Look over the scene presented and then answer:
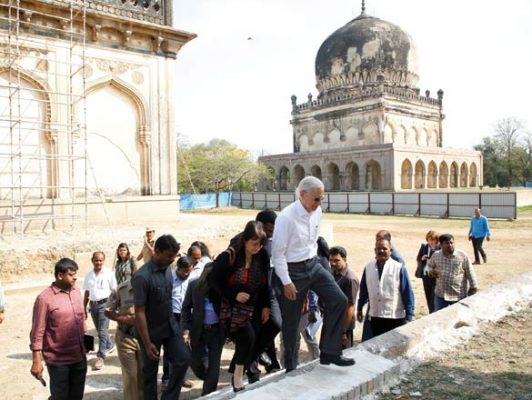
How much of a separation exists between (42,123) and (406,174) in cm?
2979

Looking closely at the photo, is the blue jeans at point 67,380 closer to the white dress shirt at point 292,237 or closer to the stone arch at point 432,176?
the white dress shirt at point 292,237

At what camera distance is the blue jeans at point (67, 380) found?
3465 mm

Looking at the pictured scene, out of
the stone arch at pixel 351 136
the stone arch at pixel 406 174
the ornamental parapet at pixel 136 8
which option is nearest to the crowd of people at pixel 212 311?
the ornamental parapet at pixel 136 8

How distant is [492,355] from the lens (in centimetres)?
446

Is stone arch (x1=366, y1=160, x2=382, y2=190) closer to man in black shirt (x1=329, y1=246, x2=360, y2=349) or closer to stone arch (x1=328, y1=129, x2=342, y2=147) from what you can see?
stone arch (x1=328, y1=129, x2=342, y2=147)

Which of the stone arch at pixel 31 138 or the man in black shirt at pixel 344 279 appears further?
the stone arch at pixel 31 138

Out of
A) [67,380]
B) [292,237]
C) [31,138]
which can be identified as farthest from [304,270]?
[31,138]

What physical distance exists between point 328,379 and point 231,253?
1.18 m

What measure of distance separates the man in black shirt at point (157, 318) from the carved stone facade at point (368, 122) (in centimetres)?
3212

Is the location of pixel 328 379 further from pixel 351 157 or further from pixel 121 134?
pixel 351 157

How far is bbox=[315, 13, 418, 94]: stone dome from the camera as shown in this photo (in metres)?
39.9

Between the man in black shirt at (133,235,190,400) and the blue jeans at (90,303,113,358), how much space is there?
172 centimetres

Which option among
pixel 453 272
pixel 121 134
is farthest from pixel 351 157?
pixel 453 272

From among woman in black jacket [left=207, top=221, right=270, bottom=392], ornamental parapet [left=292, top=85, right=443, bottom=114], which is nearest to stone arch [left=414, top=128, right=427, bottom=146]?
ornamental parapet [left=292, top=85, right=443, bottom=114]
